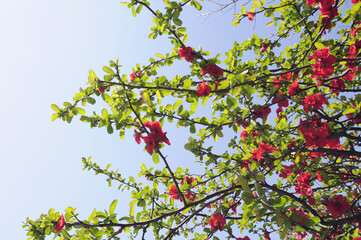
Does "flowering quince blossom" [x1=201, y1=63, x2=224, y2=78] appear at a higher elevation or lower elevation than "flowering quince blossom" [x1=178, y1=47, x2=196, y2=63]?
lower

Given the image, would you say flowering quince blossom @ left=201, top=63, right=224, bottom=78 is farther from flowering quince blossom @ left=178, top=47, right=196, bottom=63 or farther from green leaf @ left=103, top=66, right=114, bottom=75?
green leaf @ left=103, top=66, right=114, bottom=75

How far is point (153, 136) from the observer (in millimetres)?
1585

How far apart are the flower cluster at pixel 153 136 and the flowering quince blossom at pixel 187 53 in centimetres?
101

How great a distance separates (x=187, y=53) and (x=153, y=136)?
1.12m

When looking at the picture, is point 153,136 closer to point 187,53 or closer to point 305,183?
point 187,53

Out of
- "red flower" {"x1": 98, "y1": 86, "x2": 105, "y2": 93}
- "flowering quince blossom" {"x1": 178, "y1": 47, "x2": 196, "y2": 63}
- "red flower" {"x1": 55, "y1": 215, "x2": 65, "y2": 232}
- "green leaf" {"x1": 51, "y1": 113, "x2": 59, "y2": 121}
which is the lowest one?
"red flower" {"x1": 55, "y1": 215, "x2": 65, "y2": 232}

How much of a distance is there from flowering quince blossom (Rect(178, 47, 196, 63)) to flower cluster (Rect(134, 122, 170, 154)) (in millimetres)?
1009

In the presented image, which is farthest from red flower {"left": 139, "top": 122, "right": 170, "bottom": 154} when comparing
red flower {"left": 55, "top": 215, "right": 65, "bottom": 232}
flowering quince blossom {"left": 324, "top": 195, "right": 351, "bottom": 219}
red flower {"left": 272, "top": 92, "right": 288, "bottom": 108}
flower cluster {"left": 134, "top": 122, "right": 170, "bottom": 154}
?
flowering quince blossom {"left": 324, "top": 195, "right": 351, "bottom": 219}

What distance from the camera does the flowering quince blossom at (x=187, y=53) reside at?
229cm

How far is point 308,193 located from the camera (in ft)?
9.32

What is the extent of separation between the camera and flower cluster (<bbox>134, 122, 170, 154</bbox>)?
156cm

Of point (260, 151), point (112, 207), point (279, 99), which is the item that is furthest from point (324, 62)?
point (112, 207)

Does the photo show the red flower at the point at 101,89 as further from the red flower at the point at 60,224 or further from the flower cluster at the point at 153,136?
the red flower at the point at 60,224

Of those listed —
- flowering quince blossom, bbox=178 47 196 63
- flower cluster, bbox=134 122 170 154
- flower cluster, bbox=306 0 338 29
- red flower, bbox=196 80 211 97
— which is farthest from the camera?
flowering quince blossom, bbox=178 47 196 63
